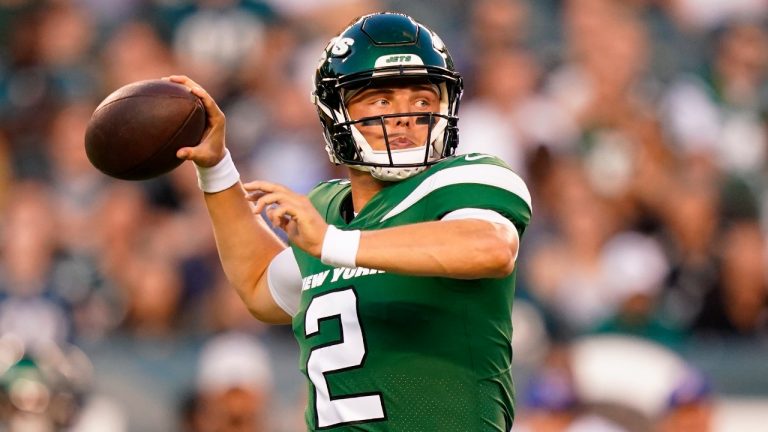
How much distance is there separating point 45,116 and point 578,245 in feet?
13.2

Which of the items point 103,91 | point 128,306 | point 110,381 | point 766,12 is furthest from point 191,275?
point 766,12

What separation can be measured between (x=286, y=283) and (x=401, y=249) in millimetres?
1049

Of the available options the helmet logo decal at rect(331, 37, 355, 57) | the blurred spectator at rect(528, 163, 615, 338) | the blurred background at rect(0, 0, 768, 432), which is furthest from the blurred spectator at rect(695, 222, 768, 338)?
the helmet logo decal at rect(331, 37, 355, 57)

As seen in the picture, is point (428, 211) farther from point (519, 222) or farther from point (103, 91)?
point (103, 91)

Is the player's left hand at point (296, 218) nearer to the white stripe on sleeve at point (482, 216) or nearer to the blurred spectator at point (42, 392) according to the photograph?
the white stripe on sleeve at point (482, 216)

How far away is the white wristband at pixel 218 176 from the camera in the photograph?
4328 mm

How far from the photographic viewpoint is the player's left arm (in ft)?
10.9

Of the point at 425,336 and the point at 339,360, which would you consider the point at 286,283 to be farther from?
the point at 425,336

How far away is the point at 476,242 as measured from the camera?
334cm

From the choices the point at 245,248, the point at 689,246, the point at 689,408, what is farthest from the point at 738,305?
the point at 245,248

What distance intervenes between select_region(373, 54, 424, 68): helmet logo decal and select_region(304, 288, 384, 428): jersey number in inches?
24.9

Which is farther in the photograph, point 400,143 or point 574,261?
point 574,261

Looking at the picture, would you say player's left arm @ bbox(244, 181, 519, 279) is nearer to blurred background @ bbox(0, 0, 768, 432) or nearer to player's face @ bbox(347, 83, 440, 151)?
player's face @ bbox(347, 83, 440, 151)

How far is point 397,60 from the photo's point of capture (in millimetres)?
3814
